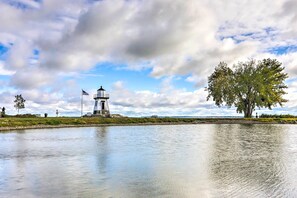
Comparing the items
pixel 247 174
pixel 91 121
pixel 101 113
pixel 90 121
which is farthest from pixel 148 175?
pixel 101 113

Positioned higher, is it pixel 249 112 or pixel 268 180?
pixel 249 112

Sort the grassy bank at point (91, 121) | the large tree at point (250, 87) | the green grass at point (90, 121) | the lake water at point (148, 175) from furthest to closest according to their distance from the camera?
1. the large tree at point (250, 87)
2. the green grass at point (90, 121)
3. the grassy bank at point (91, 121)
4. the lake water at point (148, 175)

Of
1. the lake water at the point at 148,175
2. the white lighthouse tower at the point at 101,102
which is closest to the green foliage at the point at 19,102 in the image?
the white lighthouse tower at the point at 101,102

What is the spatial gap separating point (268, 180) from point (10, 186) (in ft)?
30.8

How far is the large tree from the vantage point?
69.0 metres

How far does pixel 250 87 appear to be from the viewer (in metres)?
69.9

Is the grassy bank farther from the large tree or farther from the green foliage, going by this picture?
the green foliage

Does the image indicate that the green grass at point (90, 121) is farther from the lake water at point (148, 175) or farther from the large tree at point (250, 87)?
the lake water at point (148, 175)

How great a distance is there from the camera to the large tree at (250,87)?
227 ft

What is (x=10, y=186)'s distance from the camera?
35.1 ft

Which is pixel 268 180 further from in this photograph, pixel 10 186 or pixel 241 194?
pixel 10 186

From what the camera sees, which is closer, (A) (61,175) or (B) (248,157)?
(A) (61,175)

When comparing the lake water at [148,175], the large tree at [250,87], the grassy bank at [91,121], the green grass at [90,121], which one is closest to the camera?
the lake water at [148,175]

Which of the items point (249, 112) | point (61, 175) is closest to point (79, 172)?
point (61, 175)
